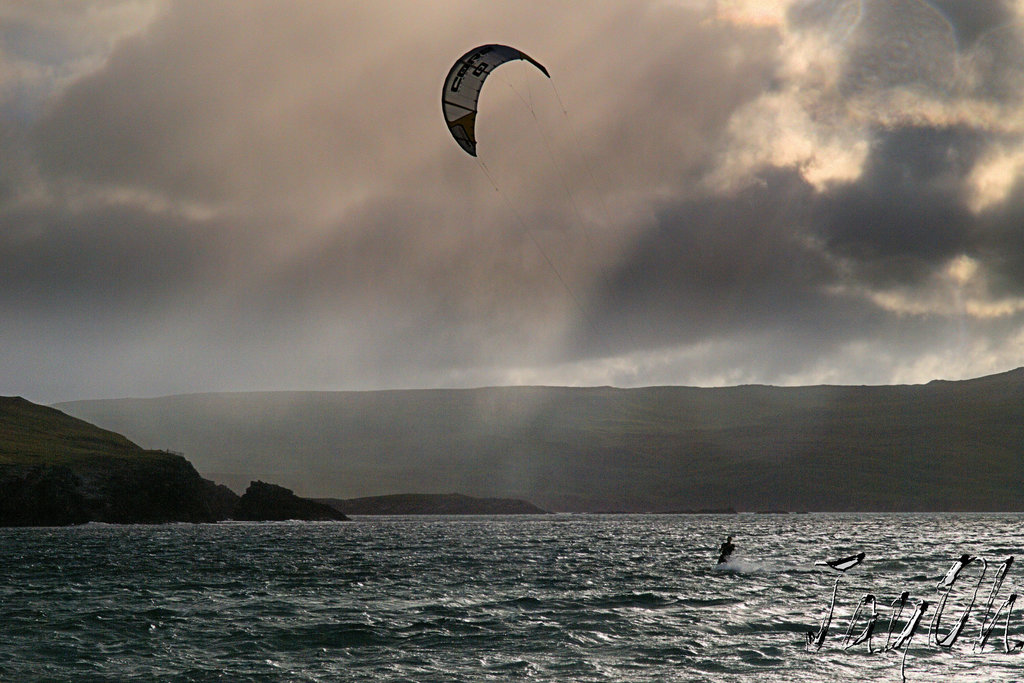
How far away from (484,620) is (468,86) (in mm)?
22289

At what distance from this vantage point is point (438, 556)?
69.2 m

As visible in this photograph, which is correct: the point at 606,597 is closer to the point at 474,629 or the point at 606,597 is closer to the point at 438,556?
the point at 474,629

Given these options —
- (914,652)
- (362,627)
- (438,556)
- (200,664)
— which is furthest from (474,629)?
(438,556)

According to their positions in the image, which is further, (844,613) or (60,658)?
(844,613)

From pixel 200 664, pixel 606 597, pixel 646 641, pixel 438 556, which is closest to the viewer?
pixel 200 664

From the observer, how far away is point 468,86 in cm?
4066

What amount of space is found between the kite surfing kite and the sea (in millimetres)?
20461

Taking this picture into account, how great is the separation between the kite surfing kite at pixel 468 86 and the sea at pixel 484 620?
67.1 feet

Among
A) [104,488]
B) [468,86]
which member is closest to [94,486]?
[104,488]

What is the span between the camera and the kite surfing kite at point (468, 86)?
38562 mm

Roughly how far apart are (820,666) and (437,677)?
1073 cm

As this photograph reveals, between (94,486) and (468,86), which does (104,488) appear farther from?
(468,86)

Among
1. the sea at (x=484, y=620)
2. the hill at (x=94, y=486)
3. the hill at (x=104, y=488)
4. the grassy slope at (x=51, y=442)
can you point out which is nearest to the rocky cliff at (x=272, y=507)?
the hill at (x=104, y=488)

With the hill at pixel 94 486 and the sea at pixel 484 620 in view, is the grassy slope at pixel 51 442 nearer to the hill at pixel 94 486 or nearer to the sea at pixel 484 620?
the hill at pixel 94 486
